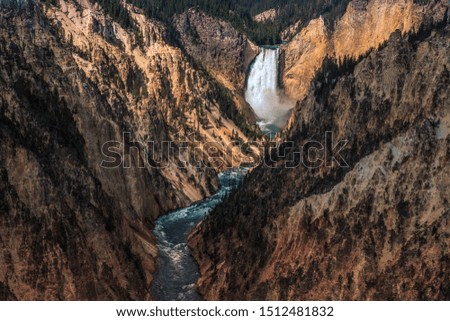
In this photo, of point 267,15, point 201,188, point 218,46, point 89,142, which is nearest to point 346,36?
point 218,46

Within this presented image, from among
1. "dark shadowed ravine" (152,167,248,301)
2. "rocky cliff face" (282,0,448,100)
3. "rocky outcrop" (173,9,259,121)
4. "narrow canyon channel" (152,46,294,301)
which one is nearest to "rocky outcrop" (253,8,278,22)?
"rocky outcrop" (173,9,259,121)

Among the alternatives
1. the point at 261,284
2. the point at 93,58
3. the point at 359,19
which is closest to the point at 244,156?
the point at 93,58

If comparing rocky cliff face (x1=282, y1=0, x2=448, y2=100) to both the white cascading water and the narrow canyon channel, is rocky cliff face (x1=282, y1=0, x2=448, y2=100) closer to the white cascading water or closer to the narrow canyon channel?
the white cascading water

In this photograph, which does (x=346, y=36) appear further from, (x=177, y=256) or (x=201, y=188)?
(x=177, y=256)

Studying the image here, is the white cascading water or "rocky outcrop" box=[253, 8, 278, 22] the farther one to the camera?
"rocky outcrop" box=[253, 8, 278, 22]

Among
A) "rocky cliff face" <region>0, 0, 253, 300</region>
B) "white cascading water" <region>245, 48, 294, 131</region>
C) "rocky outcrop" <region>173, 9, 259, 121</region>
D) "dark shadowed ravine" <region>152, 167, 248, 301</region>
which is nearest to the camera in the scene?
"rocky cliff face" <region>0, 0, 253, 300</region>

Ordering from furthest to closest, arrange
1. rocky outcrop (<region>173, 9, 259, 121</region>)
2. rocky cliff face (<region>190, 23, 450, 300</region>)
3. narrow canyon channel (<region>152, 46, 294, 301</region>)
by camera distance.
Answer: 1. rocky outcrop (<region>173, 9, 259, 121</region>)
2. narrow canyon channel (<region>152, 46, 294, 301</region>)
3. rocky cliff face (<region>190, 23, 450, 300</region>)

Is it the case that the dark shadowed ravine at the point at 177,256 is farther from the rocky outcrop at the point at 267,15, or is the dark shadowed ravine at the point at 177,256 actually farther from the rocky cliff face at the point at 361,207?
the rocky outcrop at the point at 267,15
